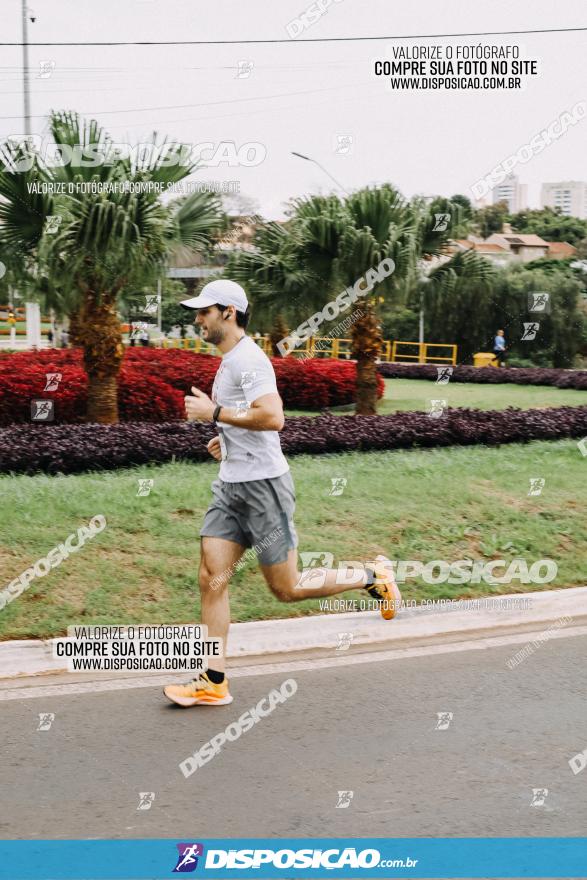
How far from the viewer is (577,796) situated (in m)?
4.07

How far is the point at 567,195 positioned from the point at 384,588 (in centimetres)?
18004

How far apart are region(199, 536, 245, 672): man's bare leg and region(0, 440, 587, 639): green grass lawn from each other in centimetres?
110

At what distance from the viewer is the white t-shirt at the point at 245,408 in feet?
16.4

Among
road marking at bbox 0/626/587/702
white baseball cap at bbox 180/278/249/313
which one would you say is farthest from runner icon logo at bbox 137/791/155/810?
white baseball cap at bbox 180/278/249/313

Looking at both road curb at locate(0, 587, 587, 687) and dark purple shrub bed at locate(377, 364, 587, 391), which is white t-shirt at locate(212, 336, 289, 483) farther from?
dark purple shrub bed at locate(377, 364, 587, 391)

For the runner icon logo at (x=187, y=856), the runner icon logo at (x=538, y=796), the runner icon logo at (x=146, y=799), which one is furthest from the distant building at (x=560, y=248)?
the runner icon logo at (x=187, y=856)

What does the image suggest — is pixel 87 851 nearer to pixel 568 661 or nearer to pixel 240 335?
pixel 240 335

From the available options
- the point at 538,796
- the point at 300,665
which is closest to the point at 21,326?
the point at 300,665

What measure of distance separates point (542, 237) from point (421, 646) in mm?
103083

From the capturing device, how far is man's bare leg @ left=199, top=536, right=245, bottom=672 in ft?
16.5

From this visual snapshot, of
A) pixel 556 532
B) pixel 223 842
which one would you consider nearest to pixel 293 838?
pixel 223 842

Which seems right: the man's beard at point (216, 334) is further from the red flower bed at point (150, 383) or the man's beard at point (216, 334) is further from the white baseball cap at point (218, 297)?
the red flower bed at point (150, 383)

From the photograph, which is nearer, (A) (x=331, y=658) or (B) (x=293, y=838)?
(B) (x=293, y=838)

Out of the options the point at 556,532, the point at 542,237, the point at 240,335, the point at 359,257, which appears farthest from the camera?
the point at 542,237
